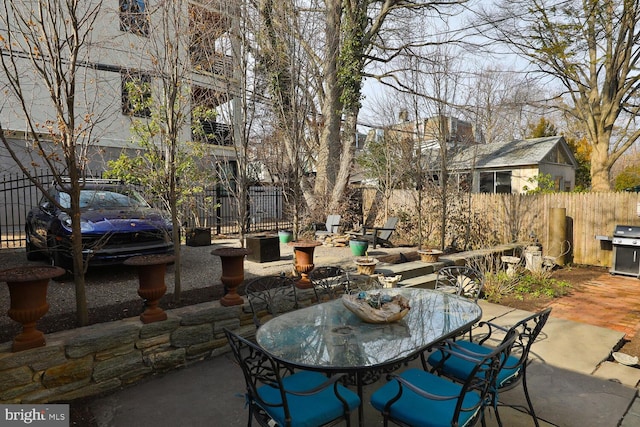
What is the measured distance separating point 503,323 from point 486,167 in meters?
12.3

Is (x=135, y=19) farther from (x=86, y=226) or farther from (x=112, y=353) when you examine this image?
(x=112, y=353)

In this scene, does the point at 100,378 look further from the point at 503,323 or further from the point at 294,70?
the point at 294,70

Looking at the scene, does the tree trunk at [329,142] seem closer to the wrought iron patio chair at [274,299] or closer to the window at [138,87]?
the window at [138,87]

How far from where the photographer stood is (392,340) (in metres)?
2.27

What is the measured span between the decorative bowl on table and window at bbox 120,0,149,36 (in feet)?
11.6

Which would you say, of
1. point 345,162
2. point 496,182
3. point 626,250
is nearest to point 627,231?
point 626,250

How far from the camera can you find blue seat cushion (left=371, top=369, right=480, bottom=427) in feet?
6.01

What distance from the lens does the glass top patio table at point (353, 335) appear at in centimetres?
200

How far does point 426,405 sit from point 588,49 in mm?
13174

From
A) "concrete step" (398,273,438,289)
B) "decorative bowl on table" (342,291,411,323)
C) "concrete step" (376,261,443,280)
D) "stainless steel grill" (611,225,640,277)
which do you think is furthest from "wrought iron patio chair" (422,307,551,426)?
"stainless steel grill" (611,225,640,277)

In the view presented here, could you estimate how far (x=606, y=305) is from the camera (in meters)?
5.30

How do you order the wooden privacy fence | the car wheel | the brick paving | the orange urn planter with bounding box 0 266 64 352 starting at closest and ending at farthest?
the orange urn planter with bounding box 0 266 64 352, the brick paving, the car wheel, the wooden privacy fence

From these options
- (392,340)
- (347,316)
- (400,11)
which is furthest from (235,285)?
(400,11)

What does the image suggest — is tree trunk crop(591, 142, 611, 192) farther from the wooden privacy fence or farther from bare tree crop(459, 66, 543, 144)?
the wooden privacy fence
